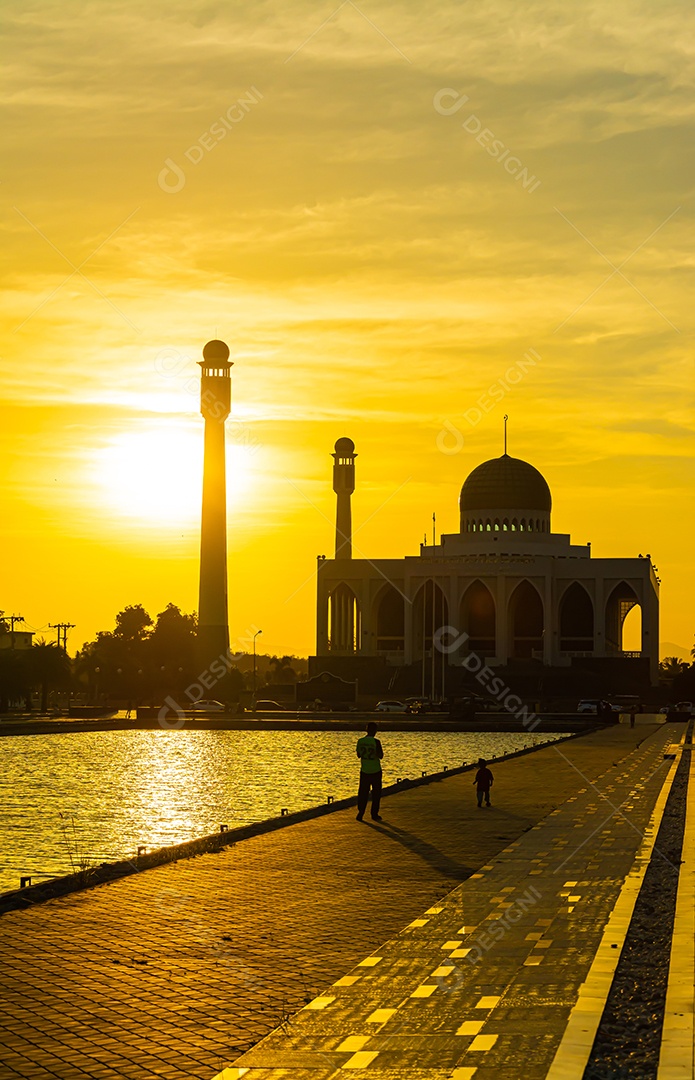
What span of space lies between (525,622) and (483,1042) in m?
130

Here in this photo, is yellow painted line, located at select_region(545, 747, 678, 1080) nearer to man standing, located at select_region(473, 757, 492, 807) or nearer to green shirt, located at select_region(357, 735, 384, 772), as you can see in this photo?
green shirt, located at select_region(357, 735, 384, 772)

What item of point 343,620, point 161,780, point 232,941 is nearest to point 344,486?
point 343,620

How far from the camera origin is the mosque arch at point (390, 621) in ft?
461

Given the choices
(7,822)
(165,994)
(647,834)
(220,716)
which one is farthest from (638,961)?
(220,716)

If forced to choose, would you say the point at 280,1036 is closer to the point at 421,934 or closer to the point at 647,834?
the point at 421,934

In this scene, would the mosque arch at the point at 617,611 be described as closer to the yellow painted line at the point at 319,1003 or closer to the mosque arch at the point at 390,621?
the mosque arch at the point at 390,621

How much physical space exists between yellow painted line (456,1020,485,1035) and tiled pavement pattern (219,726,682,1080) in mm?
11

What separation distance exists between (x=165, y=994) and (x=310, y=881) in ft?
21.5

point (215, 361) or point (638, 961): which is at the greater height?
point (215, 361)

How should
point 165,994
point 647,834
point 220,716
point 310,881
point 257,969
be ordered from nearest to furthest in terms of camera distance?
point 165,994 < point 257,969 < point 310,881 < point 647,834 < point 220,716

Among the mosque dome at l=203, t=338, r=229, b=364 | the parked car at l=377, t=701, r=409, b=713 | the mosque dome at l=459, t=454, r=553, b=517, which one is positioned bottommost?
the parked car at l=377, t=701, r=409, b=713

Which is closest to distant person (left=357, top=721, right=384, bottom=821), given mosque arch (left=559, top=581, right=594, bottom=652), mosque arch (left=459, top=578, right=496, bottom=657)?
mosque arch (left=459, top=578, right=496, bottom=657)

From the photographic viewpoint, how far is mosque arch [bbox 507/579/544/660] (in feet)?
441

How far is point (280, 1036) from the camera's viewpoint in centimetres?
1067
